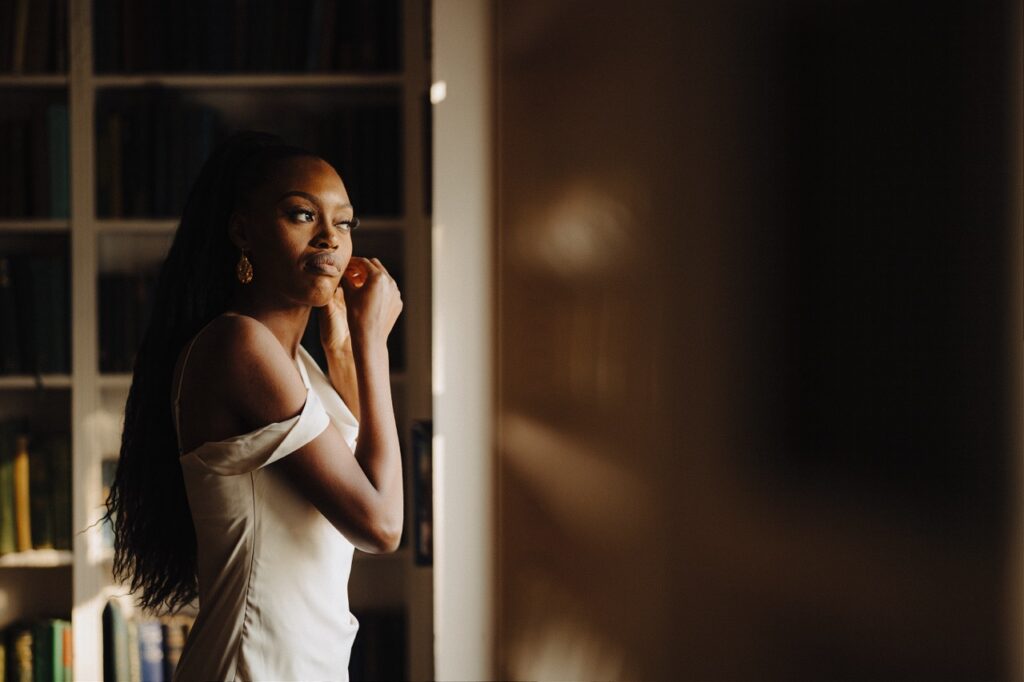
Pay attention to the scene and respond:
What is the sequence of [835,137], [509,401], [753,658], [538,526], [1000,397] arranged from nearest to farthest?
[1000,397]
[835,137]
[753,658]
[538,526]
[509,401]

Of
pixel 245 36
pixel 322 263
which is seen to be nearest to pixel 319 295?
pixel 322 263

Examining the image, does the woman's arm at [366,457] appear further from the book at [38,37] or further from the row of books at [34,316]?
the book at [38,37]

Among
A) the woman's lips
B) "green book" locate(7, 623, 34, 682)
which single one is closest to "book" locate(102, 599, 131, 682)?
"green book" locate(7, 623, 34, 682)

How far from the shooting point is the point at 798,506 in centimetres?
85

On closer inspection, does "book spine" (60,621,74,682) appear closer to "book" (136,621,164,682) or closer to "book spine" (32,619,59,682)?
"book spine" (32,619,59,682)

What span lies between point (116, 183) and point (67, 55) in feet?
1.06

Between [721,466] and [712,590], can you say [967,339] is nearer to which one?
[721,466]

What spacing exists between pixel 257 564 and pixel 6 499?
1418 mm

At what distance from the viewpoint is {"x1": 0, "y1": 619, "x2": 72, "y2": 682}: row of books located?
75.2 inches

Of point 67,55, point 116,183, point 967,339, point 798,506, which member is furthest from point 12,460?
point 967,339

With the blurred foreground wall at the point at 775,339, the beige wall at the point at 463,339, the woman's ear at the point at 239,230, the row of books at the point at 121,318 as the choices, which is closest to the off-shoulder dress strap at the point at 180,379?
the woman's ear at the point at 239,230

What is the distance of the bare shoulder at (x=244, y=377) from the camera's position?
0.82 metres

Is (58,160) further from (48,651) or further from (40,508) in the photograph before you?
(48,651)

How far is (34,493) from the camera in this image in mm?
1895
